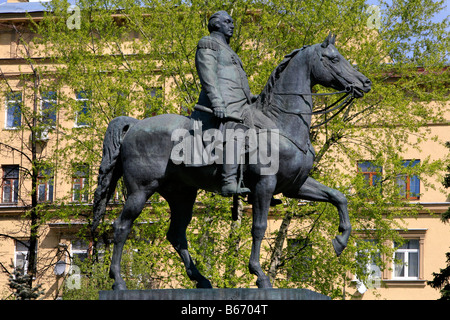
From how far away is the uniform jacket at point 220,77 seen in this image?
1155cm

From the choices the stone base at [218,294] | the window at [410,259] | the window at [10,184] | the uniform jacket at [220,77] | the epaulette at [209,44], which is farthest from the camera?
the window at [10,184]

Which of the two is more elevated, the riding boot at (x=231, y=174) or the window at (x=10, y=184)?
the window at (x=10, y=184)

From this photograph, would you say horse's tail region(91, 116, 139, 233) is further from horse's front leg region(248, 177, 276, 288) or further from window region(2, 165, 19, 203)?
window region(2, 165, 19, 203)

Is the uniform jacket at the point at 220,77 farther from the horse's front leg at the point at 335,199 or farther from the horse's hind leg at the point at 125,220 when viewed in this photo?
the horse's hind leg at the point at 125,220

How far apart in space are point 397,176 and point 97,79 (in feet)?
29.5

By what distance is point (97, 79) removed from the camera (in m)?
27.8

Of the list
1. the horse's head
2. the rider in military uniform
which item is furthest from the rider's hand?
the horse's head

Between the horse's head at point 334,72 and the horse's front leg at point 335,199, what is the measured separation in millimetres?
1185

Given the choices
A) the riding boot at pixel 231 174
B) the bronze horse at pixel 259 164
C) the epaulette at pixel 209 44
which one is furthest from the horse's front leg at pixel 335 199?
the epaulette at pixel 209 44

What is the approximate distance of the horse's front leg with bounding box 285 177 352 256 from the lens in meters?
11.2

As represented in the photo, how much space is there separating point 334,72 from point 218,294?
2.99m

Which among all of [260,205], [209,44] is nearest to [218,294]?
[260,205]

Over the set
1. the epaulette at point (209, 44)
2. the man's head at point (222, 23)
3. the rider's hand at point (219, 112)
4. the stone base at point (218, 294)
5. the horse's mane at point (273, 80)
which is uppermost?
the man's head at point (222, 23)
